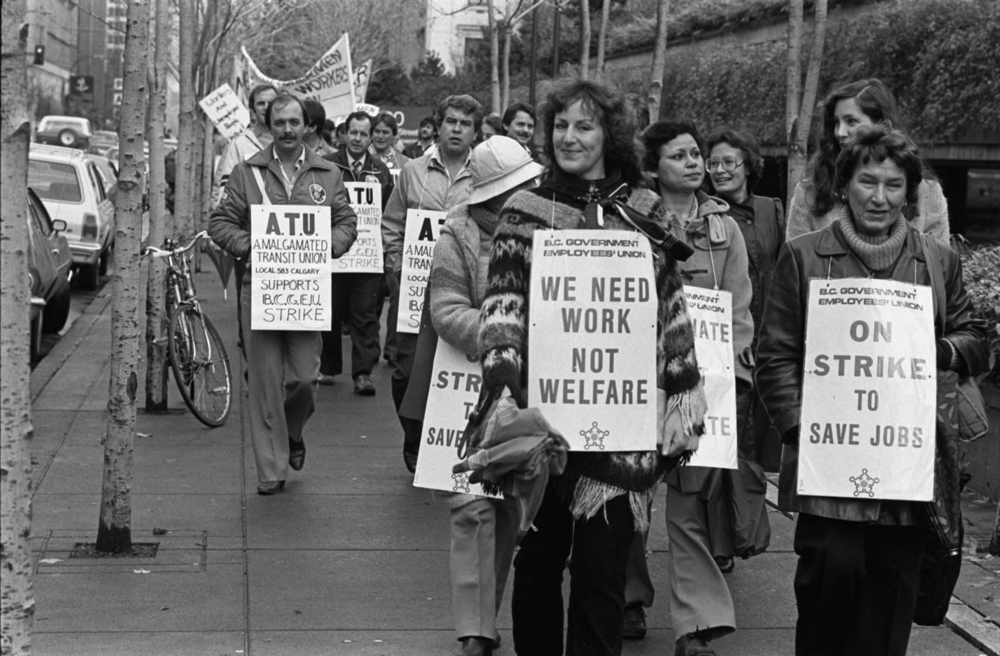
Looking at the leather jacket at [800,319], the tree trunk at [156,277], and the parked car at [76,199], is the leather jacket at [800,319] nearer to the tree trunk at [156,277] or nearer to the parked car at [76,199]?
the tree trunk at [156,277]

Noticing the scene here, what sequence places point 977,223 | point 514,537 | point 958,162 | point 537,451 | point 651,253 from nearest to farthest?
point 537,451 → point 651,253 → point 514,537 → point 958,162 → point 977,223

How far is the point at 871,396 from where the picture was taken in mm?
4684

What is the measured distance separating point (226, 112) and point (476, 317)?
13675 mm

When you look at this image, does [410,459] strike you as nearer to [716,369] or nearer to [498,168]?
[716,369]

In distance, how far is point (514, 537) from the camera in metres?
5.71

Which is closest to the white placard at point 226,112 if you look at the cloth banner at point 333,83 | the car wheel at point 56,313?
Answer: the cloth banner at point 333,83

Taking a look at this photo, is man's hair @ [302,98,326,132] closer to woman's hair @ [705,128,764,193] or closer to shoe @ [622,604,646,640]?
woman's hair @ [705,128,764,193]

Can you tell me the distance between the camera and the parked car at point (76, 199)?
21.0 metres

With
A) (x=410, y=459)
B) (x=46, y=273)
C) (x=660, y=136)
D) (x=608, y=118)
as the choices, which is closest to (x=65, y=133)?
(x=46, y=273)

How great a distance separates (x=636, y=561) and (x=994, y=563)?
6.76ft

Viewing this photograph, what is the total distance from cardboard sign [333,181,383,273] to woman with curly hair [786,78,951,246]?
6.52 meters

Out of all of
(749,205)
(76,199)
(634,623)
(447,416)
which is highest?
(76,199)

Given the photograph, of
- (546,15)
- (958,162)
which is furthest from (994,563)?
(546,15)

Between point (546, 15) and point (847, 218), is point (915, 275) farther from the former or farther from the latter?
point (546, 15)
